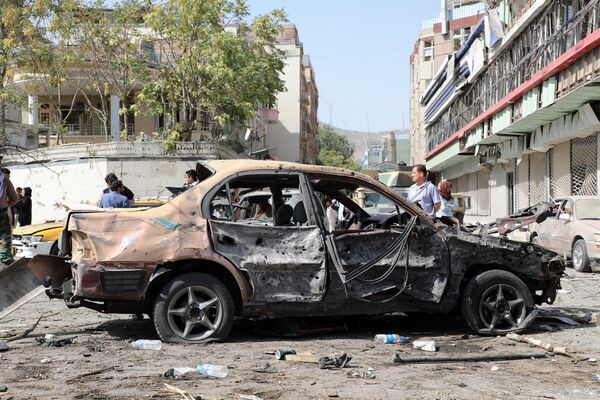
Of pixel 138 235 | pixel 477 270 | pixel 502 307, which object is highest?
pixel 138 235

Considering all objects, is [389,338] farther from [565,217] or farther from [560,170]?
[560,170]

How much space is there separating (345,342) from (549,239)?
10794mm

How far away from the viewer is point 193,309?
22.1 ft

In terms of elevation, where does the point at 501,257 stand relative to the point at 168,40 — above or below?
below

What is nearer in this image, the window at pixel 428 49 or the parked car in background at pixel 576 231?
the parked car in background at pixel 576 231

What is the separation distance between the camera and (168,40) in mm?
29125

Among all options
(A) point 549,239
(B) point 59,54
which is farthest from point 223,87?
(A) point 549,239

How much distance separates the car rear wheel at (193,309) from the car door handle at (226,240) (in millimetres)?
334

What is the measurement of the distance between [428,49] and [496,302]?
7297 cm

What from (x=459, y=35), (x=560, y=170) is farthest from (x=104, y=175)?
(x=459, y=35)

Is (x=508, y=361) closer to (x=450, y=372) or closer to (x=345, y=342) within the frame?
(x=450, y=372)

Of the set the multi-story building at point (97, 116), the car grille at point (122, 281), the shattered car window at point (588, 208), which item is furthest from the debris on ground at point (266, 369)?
the multi-story building at point (97, 116)

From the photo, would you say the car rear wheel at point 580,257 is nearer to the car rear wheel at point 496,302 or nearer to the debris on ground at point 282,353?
the car rear wheel at point 496,302

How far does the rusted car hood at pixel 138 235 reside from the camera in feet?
21.8
